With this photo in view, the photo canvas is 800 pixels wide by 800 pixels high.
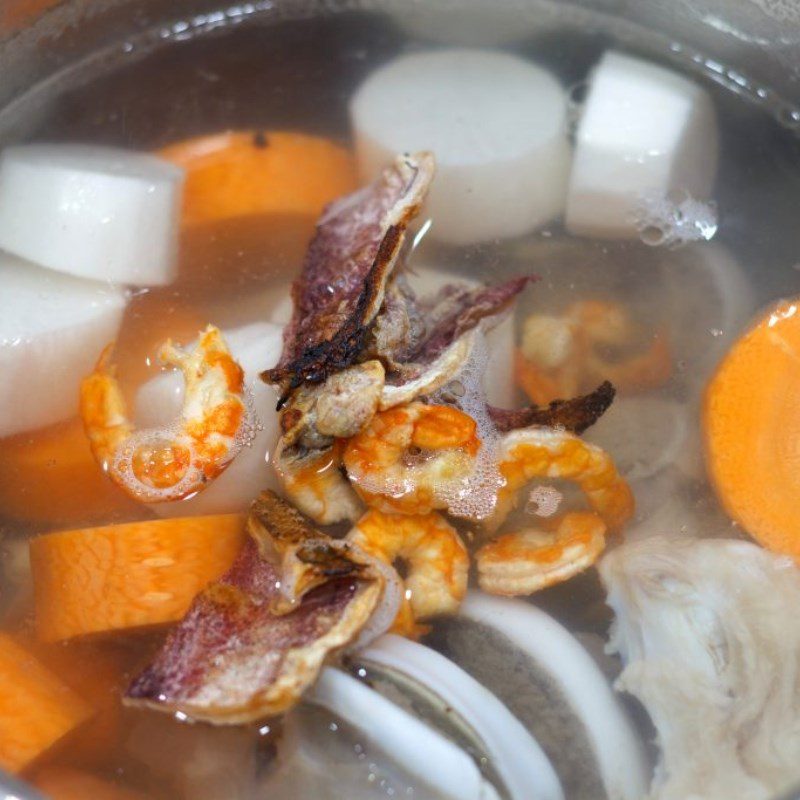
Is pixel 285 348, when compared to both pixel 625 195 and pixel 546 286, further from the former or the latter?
pixel 625 195

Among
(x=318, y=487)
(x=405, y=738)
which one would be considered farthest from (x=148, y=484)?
(x=405, y=738)

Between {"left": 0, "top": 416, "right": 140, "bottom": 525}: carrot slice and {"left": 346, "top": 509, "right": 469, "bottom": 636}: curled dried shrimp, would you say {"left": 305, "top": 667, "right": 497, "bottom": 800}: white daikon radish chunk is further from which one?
{"left": 0, "top": 416, "right": 140, "bottom": 525}: carrot slice

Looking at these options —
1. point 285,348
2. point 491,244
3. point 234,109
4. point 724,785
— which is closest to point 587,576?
point 724,785

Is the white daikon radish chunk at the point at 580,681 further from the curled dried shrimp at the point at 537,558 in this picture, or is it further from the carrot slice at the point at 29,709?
the carrot slice at the point at 29,709

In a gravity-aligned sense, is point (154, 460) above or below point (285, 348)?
below

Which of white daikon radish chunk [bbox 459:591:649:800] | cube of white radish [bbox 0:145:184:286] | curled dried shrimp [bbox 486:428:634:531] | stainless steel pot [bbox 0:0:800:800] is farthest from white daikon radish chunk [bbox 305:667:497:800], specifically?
stainless steel pot [bbox 0:0:800:800]

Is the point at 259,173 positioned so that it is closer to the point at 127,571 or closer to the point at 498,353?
the point at 498,353
